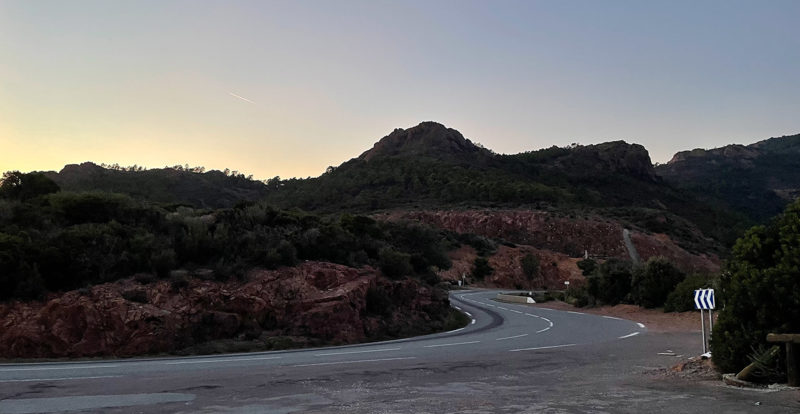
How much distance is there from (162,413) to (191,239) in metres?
13.8

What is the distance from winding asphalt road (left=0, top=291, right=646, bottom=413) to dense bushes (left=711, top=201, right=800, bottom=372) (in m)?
5.14

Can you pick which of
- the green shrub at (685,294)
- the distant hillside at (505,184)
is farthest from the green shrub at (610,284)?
the distant hillside at (505,184)

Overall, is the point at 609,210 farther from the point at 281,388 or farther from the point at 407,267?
the point at 281,388

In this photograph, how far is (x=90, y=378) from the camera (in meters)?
10.5

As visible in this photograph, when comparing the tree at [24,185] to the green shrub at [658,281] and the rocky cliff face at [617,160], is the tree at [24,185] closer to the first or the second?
the green shrub at [658,281]

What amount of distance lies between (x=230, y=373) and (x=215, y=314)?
6456 millimetres

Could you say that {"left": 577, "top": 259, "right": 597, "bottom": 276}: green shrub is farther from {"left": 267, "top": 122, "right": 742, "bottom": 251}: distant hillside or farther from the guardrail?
the guardrail

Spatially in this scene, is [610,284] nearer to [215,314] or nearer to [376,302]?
[376,302]

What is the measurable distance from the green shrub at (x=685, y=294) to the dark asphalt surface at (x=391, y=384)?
12.2 meters

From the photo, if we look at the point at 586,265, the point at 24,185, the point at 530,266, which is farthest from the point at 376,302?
the point at 586,265

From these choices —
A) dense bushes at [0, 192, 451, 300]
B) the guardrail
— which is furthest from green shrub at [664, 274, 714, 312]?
the guardrail

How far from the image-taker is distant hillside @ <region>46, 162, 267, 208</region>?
97.6 metres

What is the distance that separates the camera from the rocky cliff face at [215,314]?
15344mm

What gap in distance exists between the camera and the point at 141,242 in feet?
63.7
